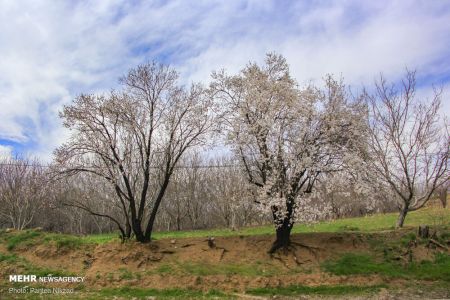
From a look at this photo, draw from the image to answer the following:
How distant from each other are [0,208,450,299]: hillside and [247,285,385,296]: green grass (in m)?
0.04

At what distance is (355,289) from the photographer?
1466 centimetres

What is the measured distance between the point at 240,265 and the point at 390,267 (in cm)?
638

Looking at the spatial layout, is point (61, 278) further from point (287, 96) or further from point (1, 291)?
point (287, 96)

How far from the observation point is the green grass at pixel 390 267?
15.8m

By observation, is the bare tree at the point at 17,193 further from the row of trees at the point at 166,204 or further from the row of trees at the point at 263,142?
the row of trees at the point at 263,142

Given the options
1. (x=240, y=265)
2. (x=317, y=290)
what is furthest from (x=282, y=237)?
(x=317, y=290)

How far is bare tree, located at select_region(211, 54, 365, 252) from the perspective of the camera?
16.9 metres

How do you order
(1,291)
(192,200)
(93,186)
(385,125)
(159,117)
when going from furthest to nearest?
(192,200)
(93,186)
(385,125)
(159,117)
(1,291)

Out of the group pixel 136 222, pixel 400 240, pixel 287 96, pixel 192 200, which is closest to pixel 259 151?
pixel 287 96

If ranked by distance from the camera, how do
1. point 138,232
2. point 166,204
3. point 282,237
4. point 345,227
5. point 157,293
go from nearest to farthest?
point 157,293
point 282,237
point 138,232
point 345,227
point 166,204

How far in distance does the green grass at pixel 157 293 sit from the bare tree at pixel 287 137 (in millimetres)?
4357

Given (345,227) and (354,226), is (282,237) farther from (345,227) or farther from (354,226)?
(354,226)

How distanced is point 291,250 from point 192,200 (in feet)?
106

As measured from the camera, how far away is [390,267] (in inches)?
647
